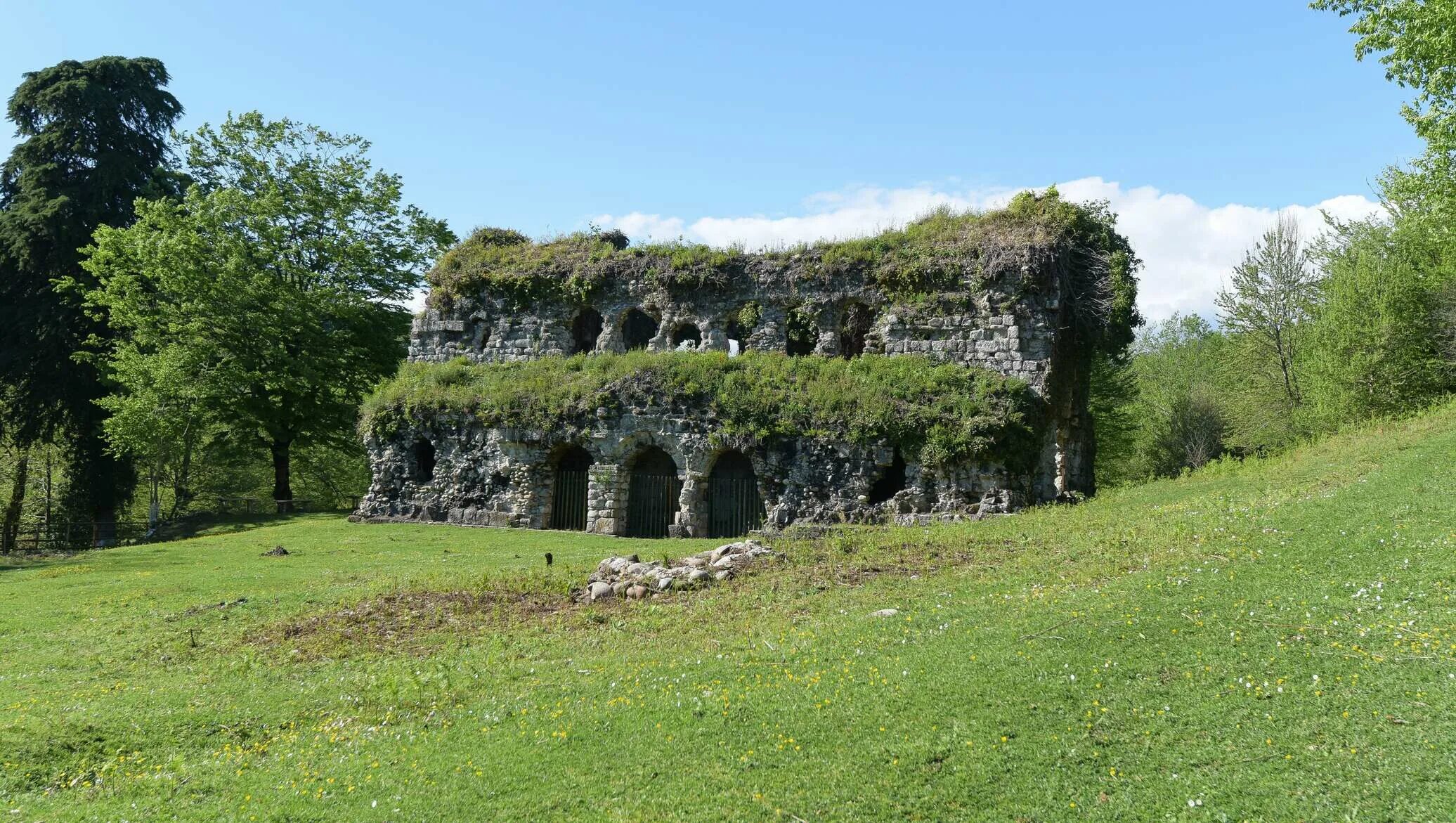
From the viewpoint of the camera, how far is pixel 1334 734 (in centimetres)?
571

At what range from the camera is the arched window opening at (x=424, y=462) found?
25141 mm

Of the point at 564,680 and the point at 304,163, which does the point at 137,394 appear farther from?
the point at 564,680

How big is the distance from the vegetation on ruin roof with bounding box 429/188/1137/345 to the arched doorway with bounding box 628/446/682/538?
5740 mm

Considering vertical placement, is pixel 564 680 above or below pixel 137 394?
below

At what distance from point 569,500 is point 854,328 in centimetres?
932

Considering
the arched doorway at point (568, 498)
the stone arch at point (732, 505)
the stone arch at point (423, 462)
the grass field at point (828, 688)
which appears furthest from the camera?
the stone arch at point (423, 462)

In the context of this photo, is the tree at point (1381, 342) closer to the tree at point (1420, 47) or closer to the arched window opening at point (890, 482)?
the tree at point (1420, 47)

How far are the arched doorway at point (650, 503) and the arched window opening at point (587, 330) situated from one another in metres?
5.67

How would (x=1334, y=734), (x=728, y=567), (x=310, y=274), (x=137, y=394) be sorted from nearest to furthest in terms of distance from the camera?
(x=1334, y=734), (x=728, y=567), (x=137, y=394), (x=310, y=274)

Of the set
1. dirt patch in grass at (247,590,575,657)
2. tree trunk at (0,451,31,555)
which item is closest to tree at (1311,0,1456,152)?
dirt patch in grass at (247,590,575,657)

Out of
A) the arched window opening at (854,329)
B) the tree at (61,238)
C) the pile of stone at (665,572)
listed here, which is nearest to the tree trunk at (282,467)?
the tree at (61,238)

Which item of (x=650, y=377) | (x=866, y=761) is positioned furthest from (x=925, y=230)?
(x=866, y=761)

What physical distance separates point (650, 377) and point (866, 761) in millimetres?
16796

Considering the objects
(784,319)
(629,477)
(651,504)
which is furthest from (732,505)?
(784,319)
